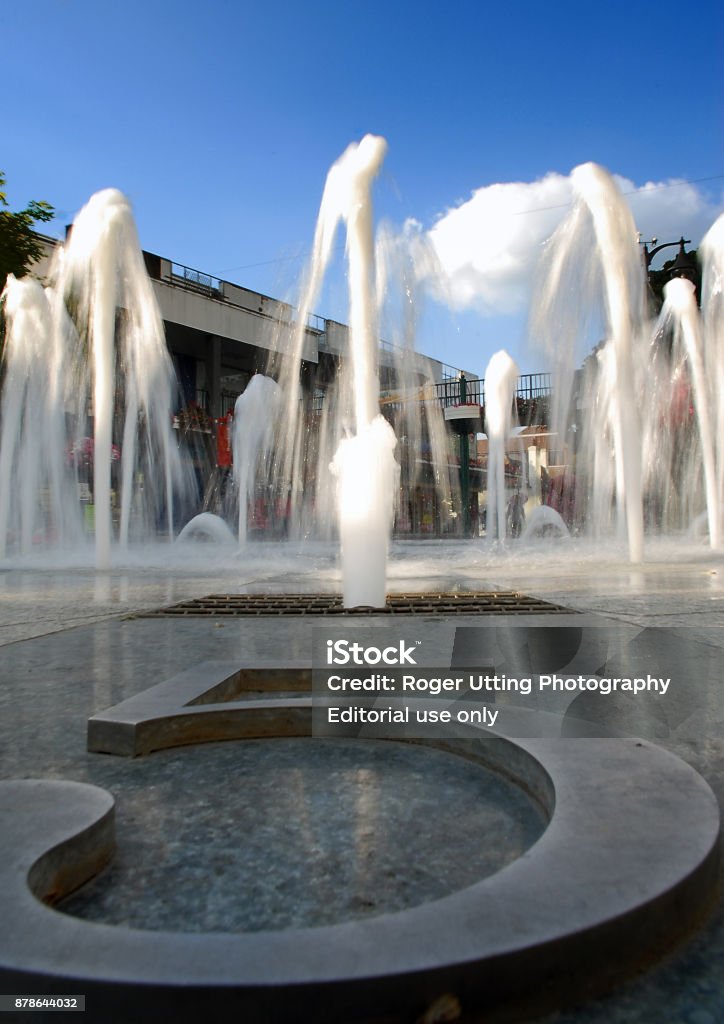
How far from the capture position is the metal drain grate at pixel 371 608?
6.00 m

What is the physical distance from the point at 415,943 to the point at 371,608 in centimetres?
490

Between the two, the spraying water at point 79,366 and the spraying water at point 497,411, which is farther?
the spraying water at point 497,411

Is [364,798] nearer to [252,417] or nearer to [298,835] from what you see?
[298,835]

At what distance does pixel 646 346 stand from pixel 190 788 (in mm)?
17178

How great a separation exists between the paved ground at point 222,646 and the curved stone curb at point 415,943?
3.6 inches

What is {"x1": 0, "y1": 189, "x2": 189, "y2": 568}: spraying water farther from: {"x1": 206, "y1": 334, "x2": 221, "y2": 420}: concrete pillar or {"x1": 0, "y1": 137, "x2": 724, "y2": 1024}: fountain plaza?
{"x1": 206, "y1": 334, "x2": 221, "y2": 420}: concrete pillar

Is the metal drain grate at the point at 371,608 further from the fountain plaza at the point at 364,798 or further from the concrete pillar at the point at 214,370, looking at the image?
the concrete pillar at the point at 214,370

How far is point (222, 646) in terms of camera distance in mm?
4617

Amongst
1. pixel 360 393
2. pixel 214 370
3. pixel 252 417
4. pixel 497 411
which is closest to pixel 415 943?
pixel 360 393

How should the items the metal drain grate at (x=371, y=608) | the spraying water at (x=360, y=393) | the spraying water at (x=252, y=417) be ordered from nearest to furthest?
the metal drain grate at (x=371, y=608), the spraying water at (x=360, y=393), the spraying water at (x=252, y=417)

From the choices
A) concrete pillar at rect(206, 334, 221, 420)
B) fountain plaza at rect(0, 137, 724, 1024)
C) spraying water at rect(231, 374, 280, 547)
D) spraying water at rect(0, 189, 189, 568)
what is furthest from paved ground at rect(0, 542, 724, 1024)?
concrete pillar at rect(206, 334, 221, 420)

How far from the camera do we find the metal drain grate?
19.7ft

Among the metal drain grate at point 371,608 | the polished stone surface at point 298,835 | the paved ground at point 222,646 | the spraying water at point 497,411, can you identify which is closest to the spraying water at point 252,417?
the spraying water at point 497,411

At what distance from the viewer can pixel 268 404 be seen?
2216 centimetres
